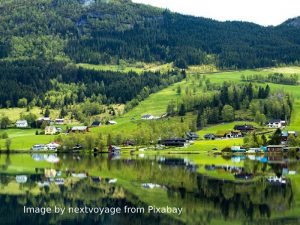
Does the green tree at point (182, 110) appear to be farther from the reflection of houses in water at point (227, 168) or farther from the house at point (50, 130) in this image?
the reflection of houses in water at point (227, 168)

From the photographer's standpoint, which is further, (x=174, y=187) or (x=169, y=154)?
(x=169, y=154)

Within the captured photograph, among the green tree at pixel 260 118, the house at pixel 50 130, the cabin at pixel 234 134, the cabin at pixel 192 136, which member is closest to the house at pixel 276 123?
the green tree at pixel 260 118

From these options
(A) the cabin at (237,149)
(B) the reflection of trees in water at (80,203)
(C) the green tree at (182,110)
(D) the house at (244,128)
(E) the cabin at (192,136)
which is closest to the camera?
(B) the reflection of trees in water at (80,203)

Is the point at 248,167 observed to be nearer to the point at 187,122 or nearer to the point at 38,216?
the point at 38,216

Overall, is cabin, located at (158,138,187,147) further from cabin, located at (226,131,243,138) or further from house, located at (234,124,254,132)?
house, located at (234,124,254,132)

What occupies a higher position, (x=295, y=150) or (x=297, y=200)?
(x=297, y=200)

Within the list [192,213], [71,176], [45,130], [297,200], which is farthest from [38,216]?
[45,130]

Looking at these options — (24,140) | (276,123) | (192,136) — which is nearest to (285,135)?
(276,123)

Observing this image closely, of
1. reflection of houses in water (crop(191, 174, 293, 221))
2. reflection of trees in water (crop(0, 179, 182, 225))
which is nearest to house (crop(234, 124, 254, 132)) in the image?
reflection of houses in water (crop(191, 174, 293, 221))
